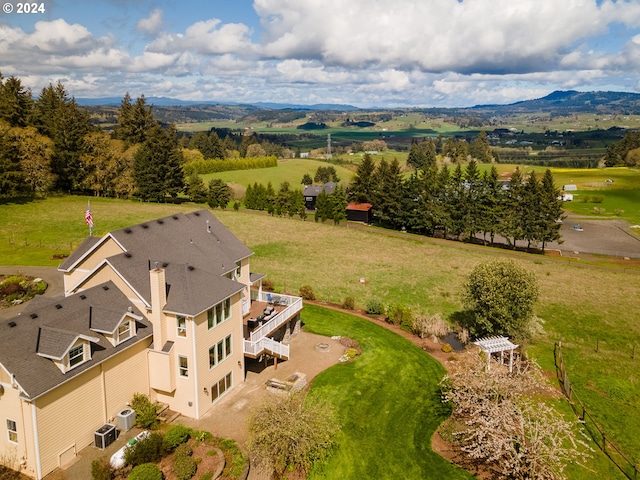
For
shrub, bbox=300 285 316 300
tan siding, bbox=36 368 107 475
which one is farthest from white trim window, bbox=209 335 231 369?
shrub, bbox=300 285 316 300

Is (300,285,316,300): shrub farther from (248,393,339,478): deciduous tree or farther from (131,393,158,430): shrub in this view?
(248,393,339,478): deciduous tree

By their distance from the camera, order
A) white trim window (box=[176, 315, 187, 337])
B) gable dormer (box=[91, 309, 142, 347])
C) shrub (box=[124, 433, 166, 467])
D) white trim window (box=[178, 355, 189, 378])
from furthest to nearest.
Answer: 1. white trim window (box=[178, 355, 189, 378])
2. white trim window (box=[176, 315, 187, 337])
3. gable dormer (box=[91, 309, 142, 347])
4. shrub (box=[124, 433, 166, 467])

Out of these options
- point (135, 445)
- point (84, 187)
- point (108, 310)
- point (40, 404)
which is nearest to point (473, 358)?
point (135, 445)

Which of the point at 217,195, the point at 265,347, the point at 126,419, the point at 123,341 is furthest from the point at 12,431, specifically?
the point at 217,195

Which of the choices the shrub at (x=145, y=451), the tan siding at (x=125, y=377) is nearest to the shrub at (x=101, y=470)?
the shrub at (x=145, y=451)

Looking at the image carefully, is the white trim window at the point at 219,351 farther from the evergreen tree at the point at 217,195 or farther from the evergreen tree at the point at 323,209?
the evergreen tree at the point at 217,195

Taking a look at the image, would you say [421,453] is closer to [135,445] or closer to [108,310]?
[135,445]

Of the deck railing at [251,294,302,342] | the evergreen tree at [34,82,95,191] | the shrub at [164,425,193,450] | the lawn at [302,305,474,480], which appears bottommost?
the lawn at [302,305,474,480]
